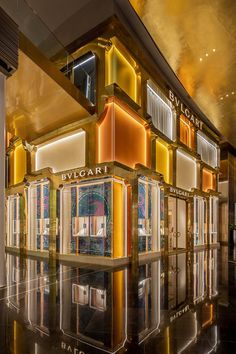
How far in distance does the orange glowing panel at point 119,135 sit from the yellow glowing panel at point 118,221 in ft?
3.34

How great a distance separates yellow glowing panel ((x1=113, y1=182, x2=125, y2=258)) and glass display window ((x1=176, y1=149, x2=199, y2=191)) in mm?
5231

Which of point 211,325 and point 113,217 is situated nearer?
point 211,325

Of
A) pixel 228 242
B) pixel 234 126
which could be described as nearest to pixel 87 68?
pixel 234 126

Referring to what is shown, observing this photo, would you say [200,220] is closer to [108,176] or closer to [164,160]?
[164,160]

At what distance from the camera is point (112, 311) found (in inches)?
184

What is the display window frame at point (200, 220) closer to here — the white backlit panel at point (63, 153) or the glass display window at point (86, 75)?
the white backlit panel at point (63, 153)

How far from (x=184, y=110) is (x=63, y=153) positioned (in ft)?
22.5

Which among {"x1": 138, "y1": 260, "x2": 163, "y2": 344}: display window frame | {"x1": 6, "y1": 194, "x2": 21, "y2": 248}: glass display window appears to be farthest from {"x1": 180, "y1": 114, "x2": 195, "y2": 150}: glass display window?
{"x1": 6, "y1": 194, "x2": 21, "y2": 248}: glass display window

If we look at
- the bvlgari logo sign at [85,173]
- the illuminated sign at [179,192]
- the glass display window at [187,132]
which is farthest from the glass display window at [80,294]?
the glass display window at [187,132]

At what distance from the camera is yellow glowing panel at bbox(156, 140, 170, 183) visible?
499 inches

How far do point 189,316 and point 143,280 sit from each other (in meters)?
2.65

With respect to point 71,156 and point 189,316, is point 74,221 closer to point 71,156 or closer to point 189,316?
point 71,156

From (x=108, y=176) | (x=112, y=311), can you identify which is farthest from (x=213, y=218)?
(x=112, y=311)

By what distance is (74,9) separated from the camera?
971 cm
